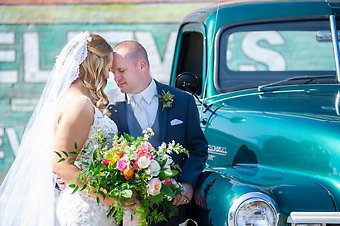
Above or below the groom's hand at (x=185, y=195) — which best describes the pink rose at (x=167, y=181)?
above

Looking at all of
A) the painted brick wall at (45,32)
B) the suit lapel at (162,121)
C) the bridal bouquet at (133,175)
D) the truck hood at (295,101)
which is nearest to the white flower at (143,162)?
the bridal bouquet at (133,175)

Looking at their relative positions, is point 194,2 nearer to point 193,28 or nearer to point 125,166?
point 193,28

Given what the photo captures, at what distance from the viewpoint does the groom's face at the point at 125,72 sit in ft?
14.4

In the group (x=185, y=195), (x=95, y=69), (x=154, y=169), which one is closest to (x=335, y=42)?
(x=185, y=195)

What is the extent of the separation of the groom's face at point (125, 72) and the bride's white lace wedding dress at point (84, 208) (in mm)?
304

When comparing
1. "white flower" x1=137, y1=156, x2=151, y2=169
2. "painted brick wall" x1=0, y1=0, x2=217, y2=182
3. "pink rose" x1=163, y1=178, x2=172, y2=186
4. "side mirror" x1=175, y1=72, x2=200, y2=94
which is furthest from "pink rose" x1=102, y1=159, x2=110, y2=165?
"painted brick wall" x1=0, y1=0, x2=217, y2=182

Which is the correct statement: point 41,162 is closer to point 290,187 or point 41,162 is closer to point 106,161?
point 106,161

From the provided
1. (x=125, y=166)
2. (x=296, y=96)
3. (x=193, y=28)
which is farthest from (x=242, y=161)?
(x=193, y=28)

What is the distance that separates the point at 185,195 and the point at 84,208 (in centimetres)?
50

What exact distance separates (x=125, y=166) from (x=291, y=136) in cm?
105

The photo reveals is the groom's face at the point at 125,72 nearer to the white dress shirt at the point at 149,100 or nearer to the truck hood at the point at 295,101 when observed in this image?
the white dress shirt at the point at 149,100

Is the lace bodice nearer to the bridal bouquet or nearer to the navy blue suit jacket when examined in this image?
the bridal bouquet

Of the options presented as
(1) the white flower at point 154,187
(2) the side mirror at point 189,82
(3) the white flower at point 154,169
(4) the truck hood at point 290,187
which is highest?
(2) the side mirror at point 189,82

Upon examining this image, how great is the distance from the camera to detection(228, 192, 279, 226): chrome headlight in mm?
3928
